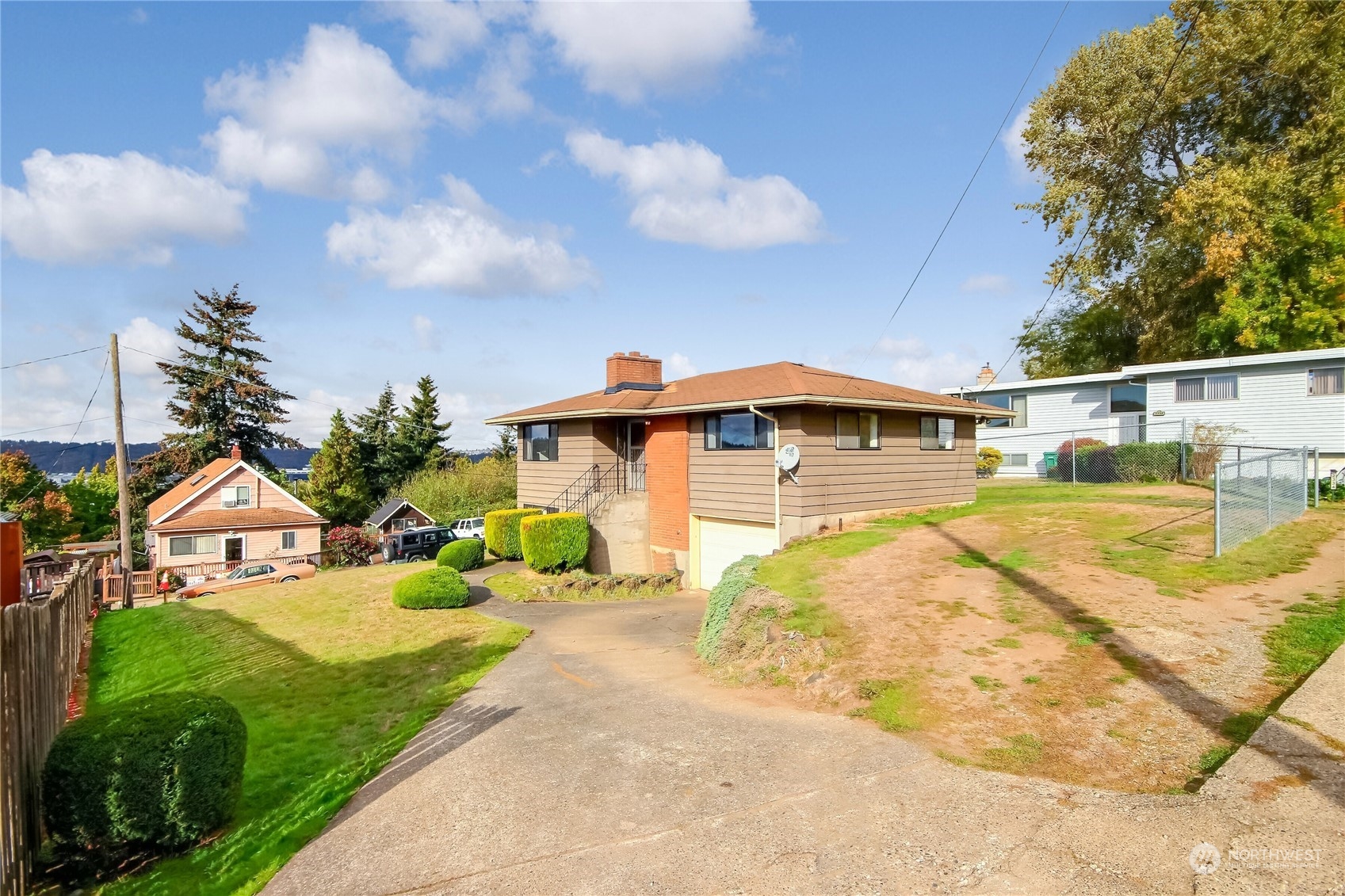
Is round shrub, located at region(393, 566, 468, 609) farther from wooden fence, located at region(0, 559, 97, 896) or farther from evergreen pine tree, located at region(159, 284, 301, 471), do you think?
evergreen pine tree, located at region(159, 284, 301, 471)

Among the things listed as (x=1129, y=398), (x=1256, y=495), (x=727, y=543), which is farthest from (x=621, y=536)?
(x=1129, y=398)

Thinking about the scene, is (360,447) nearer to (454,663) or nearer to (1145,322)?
(454,663)

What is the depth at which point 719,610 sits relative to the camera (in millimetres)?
11914

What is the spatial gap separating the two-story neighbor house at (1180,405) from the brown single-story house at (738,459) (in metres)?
8.68

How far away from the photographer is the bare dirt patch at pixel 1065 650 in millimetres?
6496

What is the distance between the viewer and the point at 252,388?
5012cm

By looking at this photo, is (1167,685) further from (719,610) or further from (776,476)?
(776,476)

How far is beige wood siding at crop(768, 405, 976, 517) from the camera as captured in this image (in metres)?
17.5

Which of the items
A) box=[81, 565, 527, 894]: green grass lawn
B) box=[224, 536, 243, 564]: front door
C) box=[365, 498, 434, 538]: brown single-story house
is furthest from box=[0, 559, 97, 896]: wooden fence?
box=[365, 498, 434, 538]: brown single-story house

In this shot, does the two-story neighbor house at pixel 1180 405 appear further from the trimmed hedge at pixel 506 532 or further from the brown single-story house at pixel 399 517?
the brown single-story house at pixel 399 517

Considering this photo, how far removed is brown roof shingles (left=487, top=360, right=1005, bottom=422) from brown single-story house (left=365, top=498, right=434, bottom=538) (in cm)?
2012

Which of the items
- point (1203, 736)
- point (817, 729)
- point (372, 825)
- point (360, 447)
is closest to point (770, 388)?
point (817, 729)

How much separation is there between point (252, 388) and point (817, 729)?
53097 millimetres

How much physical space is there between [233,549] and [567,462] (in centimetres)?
2356
